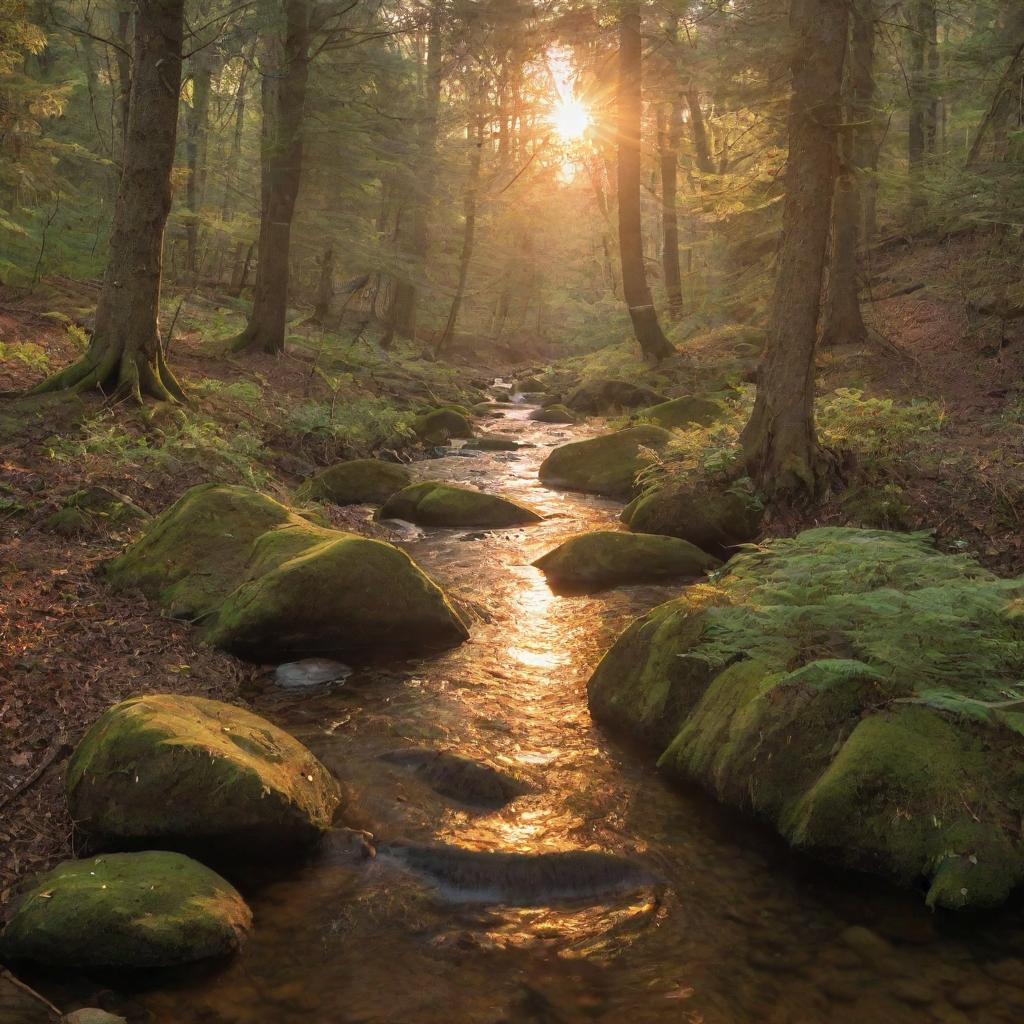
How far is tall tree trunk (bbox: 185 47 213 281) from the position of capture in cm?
2462

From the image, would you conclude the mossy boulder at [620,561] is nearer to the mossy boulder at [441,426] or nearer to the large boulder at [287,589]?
the large boulder at [287,589]

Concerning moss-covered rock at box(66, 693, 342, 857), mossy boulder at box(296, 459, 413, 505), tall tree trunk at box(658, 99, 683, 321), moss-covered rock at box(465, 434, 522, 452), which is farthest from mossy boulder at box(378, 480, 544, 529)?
tall tree trunk at box(658, 99, 683, 321)

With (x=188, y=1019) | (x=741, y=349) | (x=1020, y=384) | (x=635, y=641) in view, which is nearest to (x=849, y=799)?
(x=635, y=641)

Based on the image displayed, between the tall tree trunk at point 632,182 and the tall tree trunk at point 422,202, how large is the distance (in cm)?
399

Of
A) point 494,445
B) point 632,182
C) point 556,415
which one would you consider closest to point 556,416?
point 556,415

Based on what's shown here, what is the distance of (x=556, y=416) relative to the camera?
874 inches

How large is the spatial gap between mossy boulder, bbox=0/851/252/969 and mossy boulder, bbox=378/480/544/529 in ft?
24.9

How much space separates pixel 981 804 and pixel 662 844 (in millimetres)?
1558

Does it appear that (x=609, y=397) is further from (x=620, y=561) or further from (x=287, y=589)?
(x=287, y=589)

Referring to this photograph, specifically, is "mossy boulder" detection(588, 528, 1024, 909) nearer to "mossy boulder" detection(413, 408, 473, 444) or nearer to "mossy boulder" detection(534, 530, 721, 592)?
"mossy boulder" detection(534, 530, 721, 592)

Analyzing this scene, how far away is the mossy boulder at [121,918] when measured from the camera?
11.1 feet

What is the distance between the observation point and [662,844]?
4.59 meters

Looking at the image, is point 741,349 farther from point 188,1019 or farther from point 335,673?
point 188,1019

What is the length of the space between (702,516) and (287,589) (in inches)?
201
